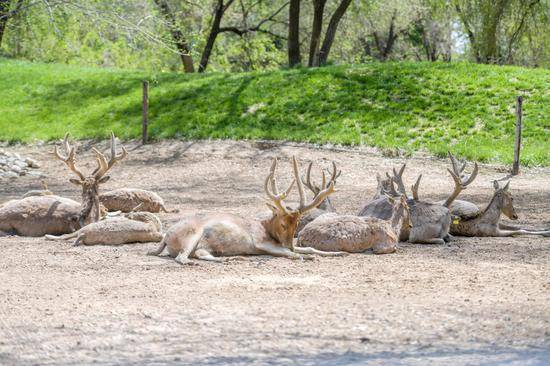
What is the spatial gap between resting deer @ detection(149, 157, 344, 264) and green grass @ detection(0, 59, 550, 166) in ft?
33.0

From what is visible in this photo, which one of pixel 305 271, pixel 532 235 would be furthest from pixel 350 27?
pixel 305 271

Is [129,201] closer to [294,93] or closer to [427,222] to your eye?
[427,222]

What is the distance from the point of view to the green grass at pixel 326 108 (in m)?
20.5

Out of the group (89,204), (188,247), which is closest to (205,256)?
(188,247)

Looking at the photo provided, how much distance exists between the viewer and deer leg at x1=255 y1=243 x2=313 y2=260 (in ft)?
31.1

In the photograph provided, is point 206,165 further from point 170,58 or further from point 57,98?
point 170,58

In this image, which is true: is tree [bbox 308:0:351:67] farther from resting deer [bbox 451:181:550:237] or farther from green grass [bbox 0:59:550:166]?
resting deer [bbox 451:181:550:237]

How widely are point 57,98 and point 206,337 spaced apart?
21242 millimetres

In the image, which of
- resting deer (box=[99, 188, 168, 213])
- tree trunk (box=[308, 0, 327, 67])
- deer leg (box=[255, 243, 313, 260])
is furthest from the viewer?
tree trunk (box=[308, 0, 327, 67])

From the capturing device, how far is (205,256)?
9258mm

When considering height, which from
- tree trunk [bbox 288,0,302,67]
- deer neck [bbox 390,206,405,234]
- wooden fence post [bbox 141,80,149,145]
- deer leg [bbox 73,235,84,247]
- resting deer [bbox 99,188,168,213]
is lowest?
deer leg [bbox 73,235,84,247]

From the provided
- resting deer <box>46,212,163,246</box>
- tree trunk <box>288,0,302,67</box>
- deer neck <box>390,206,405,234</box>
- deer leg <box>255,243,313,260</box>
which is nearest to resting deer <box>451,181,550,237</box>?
deer neck <box>390,206,405,234</box>

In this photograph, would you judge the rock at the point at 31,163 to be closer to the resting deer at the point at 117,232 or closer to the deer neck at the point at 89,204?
the deer neck at the point at 89,204

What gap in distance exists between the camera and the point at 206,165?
1961cm
